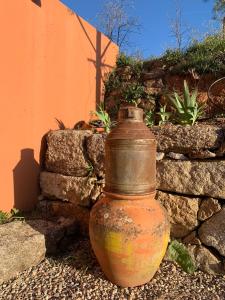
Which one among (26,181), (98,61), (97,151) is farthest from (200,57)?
(26,181)

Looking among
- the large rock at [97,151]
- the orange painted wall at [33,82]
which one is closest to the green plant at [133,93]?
the orange painted wall at [33,82]

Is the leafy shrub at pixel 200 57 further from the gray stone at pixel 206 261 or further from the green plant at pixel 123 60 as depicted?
the gray stone at pixel 206 261

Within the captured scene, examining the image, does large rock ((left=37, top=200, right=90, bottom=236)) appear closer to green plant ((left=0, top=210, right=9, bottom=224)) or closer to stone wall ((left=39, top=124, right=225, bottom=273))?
stone wall ((left=39, top=124, right=225, bottom=273))

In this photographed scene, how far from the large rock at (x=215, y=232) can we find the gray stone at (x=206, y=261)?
79mm

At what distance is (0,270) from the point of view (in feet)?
8.04

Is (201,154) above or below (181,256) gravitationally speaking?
above

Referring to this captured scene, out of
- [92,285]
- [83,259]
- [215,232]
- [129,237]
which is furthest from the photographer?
[83,259]

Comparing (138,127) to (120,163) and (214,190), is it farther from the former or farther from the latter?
(214,190)

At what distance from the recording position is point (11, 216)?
10.6 feet

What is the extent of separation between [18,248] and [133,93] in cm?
286

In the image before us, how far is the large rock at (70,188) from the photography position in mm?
3291

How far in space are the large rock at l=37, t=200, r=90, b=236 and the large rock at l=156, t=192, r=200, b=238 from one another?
0.93 m

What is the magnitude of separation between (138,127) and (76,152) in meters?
1.09

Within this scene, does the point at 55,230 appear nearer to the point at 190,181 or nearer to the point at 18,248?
the point at 18,248
